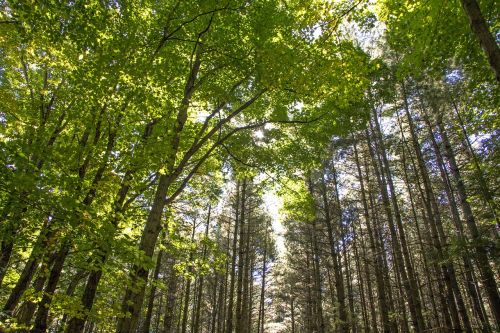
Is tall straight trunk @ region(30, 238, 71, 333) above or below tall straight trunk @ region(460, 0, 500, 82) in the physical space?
below

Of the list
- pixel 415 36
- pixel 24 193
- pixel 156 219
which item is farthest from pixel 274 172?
pixel 24 193

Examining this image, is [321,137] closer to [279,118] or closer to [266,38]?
[279,118]

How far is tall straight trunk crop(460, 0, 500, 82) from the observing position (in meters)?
3.52

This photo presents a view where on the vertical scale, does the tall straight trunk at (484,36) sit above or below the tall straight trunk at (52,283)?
above

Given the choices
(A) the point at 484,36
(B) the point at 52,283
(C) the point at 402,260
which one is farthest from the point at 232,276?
(A) the point at 484,36

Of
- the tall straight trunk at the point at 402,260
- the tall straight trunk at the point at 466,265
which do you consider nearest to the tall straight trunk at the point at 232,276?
the tall straight trunk at the point at 402,260

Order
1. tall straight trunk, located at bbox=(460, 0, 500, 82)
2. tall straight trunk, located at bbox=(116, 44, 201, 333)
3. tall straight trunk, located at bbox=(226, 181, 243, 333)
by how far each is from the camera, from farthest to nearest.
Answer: tall straight trunk, located at bbox=(226, 181, 243, 333)
tall straight trunk, located at bbox=(116, 44, 201, 333)
tall straight trunk, located at bbox=(460, 0, 500, 82)

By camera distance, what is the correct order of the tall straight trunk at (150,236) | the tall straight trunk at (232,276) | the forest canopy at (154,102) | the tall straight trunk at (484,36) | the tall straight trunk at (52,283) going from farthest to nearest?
the tall straight trunk at (232,276) → the tall straight trunk at (52,283) → the tall straight trunk at (150,236) → the forest canopy at (154,102) → the tall straight trunk at (484,36)

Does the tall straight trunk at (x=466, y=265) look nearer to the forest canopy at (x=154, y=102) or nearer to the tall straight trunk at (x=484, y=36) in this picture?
the forest canopy at (x=154, y=102)

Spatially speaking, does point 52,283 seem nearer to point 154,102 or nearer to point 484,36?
point 154,102

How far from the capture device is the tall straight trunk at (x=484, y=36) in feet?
11.5

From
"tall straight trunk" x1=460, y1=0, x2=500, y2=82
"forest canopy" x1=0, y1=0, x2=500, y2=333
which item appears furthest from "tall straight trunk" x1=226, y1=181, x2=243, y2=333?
"tall straight trunk" x1=460, y1=0, x2=500, y2=82

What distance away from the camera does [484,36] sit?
360 cm

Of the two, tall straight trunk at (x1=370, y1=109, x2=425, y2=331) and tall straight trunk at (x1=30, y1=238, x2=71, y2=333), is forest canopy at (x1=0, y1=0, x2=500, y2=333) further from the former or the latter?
tall straight trunk at (x1=370, y1=109, x2=425, y2=331)
